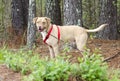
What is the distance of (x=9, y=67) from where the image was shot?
22.3ft

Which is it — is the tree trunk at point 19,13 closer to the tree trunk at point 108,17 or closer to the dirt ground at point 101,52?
the dirt ground at point 101,52

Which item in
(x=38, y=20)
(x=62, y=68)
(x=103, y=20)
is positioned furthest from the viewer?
(x=103, y=20)

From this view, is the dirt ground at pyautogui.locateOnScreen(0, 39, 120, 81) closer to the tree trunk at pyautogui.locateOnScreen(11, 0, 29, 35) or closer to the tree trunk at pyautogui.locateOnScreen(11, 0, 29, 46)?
the tree trunk at pyautogui.locateOnScreen(11, 0, 29, 46)

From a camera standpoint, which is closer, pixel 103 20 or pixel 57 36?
pixel 57 36

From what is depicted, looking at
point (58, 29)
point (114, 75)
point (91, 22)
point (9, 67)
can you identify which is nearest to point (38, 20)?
point (58, 29)

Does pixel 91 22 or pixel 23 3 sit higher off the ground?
pixel 23 3

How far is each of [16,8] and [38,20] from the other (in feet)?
23.0

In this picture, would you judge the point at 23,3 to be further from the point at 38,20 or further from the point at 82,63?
the point at 82,63

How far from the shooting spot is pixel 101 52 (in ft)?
37.0

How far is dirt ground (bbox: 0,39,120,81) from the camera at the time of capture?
6402mm

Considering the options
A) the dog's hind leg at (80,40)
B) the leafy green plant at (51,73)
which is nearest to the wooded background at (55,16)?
the dog's hind leg at (80,40)

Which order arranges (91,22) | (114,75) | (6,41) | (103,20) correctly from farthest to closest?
1. (91,22)
2. (103,20)
3. (6,41)
4. (114,75)

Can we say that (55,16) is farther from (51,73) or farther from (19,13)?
(51,73)

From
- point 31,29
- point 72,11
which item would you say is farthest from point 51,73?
point 31,29
